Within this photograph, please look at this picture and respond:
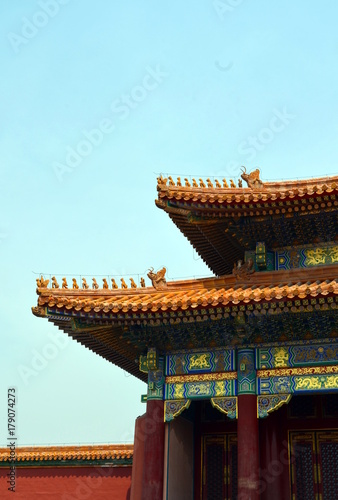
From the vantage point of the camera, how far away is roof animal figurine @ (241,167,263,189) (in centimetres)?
1641

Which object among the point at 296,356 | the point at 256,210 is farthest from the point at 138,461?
the point at 256,210

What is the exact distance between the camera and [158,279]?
15.9 meters

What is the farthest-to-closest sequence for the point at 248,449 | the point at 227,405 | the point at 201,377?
1. the point at 201,377
2. the point at 227,405
3. the point at 248,449

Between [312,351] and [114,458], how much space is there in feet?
28.5

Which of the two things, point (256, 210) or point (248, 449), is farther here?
point (256, 210)

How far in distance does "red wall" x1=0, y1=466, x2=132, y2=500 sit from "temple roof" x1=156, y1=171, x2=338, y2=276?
308 inches

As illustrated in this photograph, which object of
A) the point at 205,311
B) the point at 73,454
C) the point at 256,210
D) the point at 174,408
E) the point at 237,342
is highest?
the point at 256,210

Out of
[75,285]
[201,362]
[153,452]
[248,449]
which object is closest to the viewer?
[248,449]

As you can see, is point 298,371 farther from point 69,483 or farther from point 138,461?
point 69,483

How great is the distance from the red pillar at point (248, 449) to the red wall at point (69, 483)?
703cm

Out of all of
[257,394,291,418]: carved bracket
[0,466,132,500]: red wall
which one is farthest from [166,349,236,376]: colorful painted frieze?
[0,466,132,500]: red wall

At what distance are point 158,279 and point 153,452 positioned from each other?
3.94 m

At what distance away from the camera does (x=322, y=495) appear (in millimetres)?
14695

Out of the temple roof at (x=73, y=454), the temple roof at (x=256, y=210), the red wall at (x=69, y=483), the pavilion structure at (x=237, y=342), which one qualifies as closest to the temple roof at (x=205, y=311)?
the pavilion structure at (x=237, y=342)
